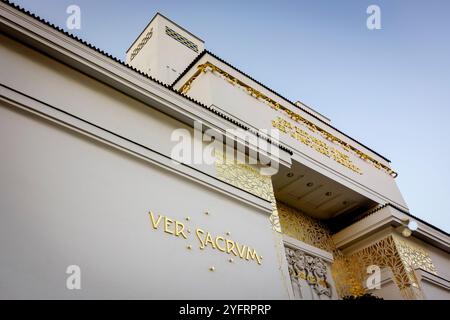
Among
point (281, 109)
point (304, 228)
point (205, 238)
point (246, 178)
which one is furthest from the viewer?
point (304, 228)

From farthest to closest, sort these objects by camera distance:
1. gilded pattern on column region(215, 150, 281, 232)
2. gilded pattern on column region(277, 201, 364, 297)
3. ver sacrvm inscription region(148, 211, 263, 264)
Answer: gilded pattern on column region(277, 201, 364, 297), gilded pattern on column region(215, 150, 281, 232), ver sacrvm inscription region(148, 211, 263, 264)

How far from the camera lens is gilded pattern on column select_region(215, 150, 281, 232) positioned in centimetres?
373

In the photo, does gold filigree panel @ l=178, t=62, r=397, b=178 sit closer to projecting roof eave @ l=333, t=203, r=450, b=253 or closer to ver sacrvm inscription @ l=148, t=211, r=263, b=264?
projecting roof eave @ l=333, t=203, r=450, b=253

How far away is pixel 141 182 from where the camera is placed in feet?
9.83

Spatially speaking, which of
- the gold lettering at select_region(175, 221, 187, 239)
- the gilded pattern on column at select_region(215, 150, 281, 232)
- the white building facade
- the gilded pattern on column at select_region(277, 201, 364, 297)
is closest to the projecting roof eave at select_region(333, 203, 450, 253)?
the gilded pattern on column at select_region(277, 201, 364, 297)

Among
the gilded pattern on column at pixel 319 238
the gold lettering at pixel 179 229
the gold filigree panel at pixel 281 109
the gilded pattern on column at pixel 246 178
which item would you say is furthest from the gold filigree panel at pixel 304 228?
the gold lettering at pixel 179 229

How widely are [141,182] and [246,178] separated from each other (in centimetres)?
120

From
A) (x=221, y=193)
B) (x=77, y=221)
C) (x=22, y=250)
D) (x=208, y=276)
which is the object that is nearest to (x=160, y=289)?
(x=208, y=276)

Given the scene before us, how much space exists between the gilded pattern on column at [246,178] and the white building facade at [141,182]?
1 cm

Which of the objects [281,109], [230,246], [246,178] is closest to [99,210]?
[230,246]

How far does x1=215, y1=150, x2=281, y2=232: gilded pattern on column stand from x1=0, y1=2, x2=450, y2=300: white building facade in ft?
0.04

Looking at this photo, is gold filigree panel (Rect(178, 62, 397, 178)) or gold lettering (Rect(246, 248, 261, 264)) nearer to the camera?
gold lettering (Rect(246, 248, 261, 264))

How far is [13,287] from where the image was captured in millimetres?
2059

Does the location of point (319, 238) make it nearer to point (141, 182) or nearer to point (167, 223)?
point (167, 223)
